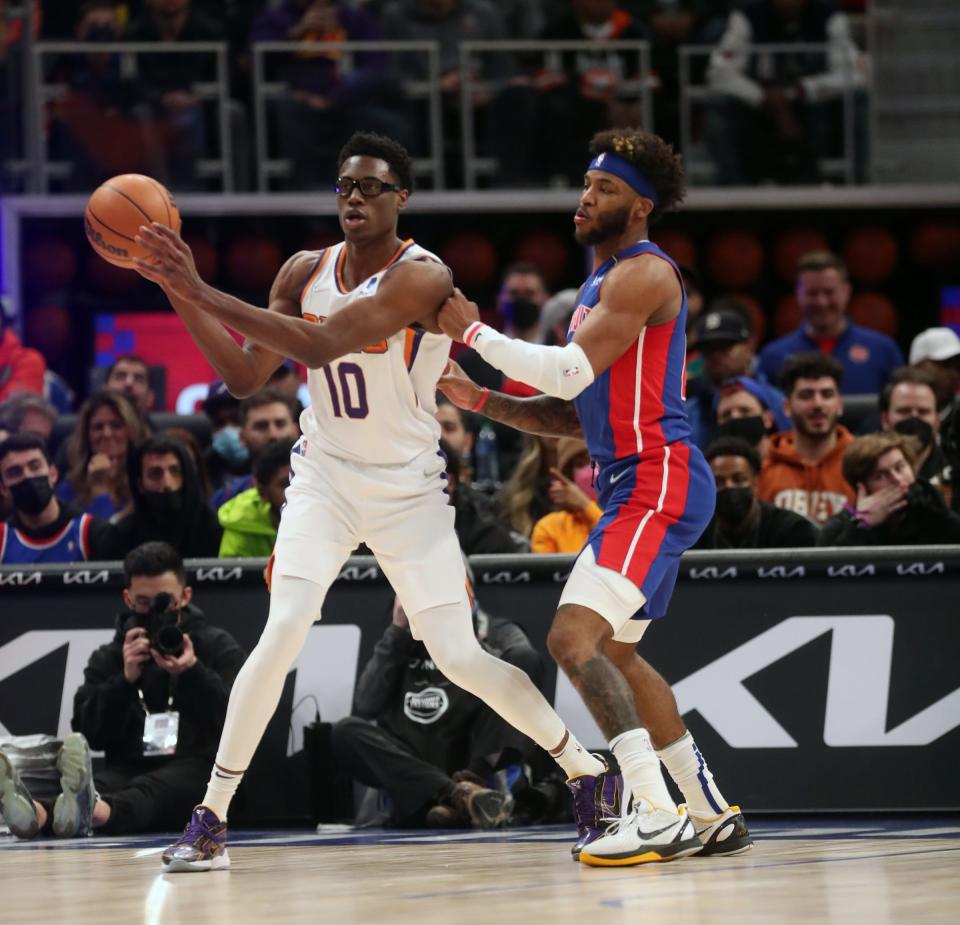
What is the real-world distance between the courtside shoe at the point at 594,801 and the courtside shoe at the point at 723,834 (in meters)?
0.28

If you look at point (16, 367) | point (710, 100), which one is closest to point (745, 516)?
point (16, 367)

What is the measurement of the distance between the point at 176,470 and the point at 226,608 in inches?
36.5

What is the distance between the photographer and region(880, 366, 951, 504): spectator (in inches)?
348

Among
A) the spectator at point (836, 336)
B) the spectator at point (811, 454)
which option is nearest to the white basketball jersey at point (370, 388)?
the spectator at point (811, 454)

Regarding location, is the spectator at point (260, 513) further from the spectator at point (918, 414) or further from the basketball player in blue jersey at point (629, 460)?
the spectator at point (918, 414)

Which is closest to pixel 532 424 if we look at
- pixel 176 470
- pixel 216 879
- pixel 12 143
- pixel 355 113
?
pixel 216 879

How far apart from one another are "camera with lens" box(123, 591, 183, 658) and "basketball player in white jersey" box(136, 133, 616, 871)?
1.67 meters

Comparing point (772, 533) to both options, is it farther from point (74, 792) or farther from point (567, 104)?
point (567, 104)

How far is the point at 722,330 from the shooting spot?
9750 mm

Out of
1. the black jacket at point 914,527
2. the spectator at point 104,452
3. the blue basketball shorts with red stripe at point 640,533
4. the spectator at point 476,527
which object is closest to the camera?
the blue basketball shorts with red stripe at point 640,533

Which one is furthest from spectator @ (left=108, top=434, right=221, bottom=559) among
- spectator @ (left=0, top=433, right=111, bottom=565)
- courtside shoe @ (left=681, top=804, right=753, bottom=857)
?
courtside shoe @ (left=681, top=804, right=753, bottom=857)

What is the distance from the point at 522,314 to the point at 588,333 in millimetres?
5152

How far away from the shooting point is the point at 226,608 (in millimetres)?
8117

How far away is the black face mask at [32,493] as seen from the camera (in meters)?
8.65
